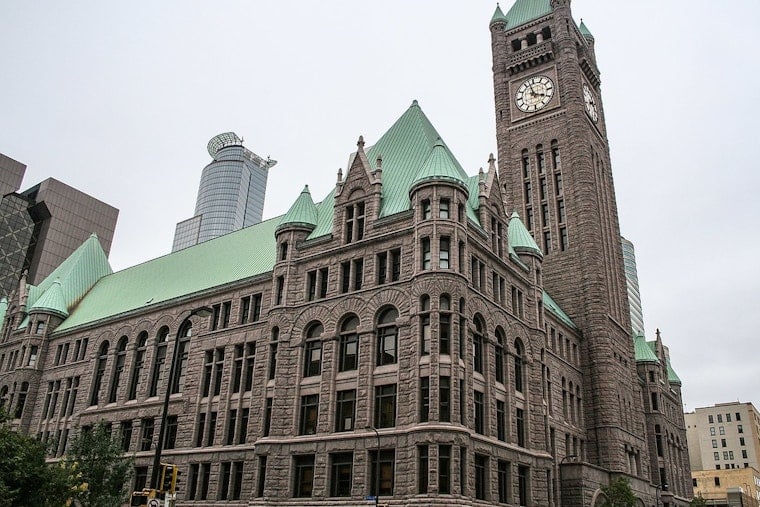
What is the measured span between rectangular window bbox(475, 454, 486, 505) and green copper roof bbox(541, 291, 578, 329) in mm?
19990

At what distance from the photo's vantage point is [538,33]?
83500mm

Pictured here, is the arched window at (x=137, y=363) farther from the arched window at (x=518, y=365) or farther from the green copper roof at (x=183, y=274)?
the arched window at (x=518, y=365)

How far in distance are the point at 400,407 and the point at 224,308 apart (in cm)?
2239

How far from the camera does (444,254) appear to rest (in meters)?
45.8

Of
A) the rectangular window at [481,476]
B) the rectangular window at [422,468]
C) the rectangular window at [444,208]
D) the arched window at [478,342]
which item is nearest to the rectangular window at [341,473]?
the rectangular window at [422,468]

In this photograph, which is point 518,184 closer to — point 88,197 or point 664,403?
point 664,403

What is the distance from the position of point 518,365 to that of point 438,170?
1570cm

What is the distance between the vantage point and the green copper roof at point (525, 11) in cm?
8438

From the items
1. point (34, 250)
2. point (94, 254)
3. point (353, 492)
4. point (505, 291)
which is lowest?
point (353, 492)

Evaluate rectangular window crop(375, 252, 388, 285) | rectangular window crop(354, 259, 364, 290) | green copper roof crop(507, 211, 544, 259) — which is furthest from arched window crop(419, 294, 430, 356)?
green copper roof crop(507, 211, 544, 259)

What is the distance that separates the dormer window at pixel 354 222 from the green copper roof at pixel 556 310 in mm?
19345

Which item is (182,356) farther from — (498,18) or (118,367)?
(498,18)

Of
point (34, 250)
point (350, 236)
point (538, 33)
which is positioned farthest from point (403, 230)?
point (34, 250)

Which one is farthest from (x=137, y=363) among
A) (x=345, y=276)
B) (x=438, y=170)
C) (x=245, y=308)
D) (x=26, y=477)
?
(x=438, y=170)
